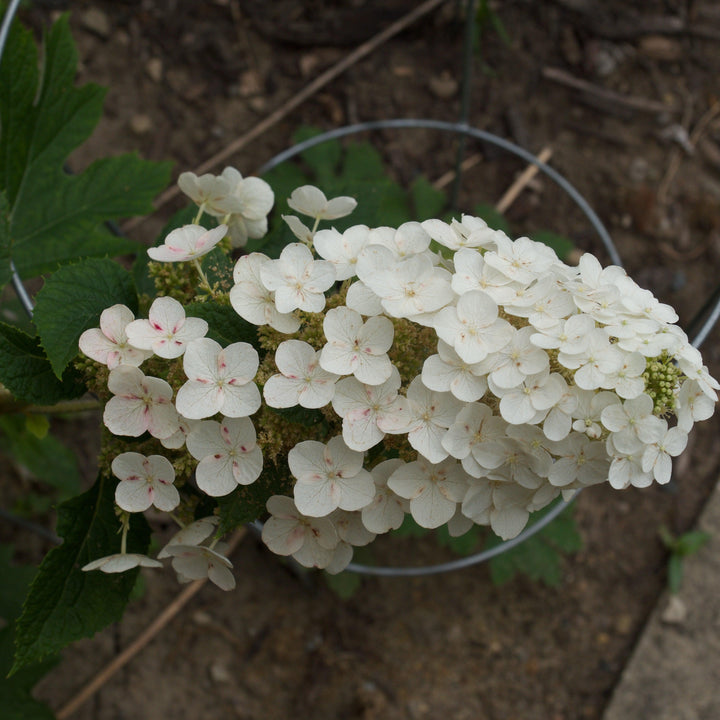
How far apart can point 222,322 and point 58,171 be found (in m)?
0.74

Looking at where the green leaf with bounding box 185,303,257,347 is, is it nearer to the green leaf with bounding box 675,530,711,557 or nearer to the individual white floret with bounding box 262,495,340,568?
the individual white floret with bounding box 262,495,340,568

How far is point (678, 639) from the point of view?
217cm

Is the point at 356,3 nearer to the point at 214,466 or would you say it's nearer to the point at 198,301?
the point at 198,301

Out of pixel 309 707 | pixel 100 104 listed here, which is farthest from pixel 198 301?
pixel 309 707

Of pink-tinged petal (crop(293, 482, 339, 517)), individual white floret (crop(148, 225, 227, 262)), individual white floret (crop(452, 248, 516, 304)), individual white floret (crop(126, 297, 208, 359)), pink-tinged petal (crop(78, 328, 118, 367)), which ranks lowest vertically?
pink-tinged petal (crop(293, 482, 339, 517))

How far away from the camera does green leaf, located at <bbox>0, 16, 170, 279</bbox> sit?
1358 millimetres

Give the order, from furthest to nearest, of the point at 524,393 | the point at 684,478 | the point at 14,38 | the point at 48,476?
the point at 684,478 < the point at 48,476 < the point at 14,38 < the point at 524,393

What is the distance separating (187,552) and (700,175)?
2436 millimetres

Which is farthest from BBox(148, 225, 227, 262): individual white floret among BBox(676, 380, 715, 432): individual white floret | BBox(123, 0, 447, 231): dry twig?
BBox(123, 0, 447, 231): dry twig

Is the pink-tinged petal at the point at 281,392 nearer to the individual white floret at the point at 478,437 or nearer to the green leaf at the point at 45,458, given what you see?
the individual white floret at the point at 478,437

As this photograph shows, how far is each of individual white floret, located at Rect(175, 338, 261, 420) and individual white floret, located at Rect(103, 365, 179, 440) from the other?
0.13ft

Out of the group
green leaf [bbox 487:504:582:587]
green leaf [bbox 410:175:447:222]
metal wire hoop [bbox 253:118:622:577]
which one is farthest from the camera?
green leaf [bbox 410:175:447:222]

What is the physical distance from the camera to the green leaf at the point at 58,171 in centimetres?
136

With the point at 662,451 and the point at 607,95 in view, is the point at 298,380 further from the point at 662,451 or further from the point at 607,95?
the point at 607,95
